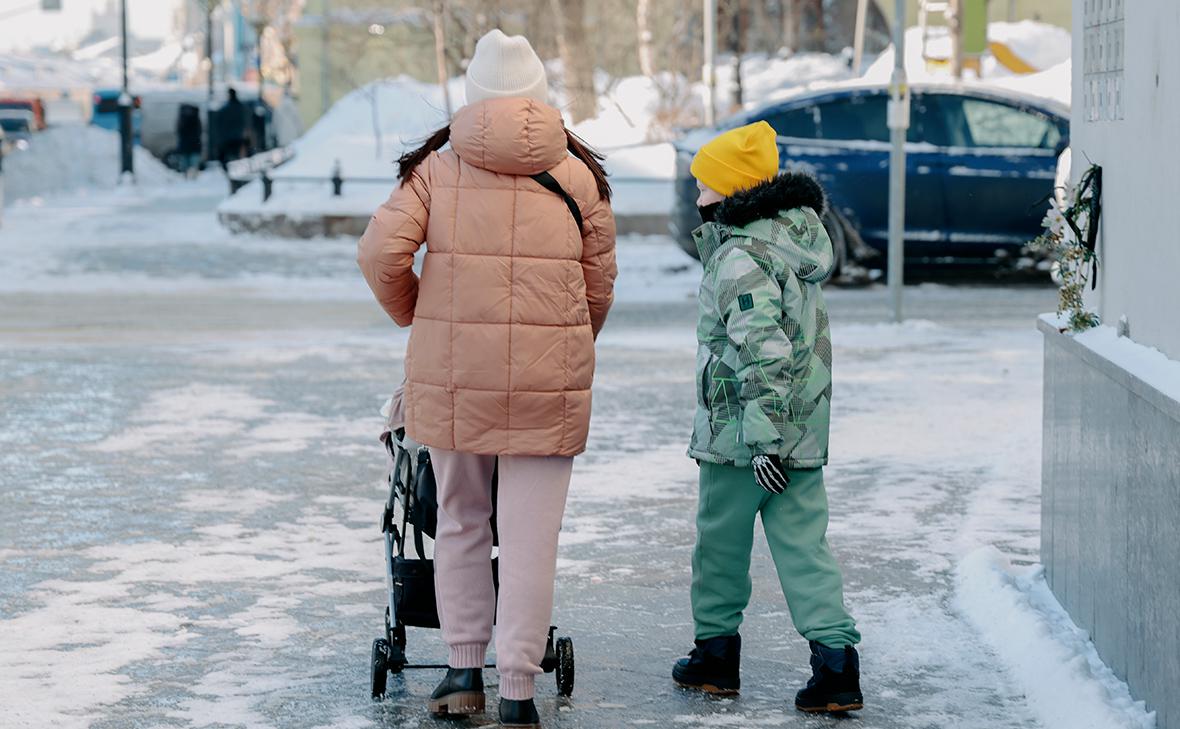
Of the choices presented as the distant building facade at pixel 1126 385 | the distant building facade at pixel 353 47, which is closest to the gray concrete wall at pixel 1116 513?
the distant building facade at pixel 1126 385

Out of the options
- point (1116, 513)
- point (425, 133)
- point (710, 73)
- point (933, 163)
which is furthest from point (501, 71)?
point (710, 73)

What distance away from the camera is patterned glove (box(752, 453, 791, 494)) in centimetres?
507

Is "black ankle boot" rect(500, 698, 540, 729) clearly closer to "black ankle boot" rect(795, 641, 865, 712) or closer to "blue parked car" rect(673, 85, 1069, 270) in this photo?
"black ankle boot" rect(795, 641, 865, 712)

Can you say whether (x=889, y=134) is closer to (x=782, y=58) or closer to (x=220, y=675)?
(x=220, y=675)

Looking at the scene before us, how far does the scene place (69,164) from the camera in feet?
132

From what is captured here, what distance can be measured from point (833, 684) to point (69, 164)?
37.0m

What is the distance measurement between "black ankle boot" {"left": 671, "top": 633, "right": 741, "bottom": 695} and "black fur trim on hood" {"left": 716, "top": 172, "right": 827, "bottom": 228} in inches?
43.4

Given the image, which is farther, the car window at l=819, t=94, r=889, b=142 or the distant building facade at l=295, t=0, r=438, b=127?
the distant building facade at l=295, t=0, r=438, b=127

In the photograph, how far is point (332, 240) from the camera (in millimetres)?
23672

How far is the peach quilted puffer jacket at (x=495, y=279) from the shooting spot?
197 inches

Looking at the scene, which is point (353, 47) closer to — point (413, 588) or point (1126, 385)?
point (413, 588)

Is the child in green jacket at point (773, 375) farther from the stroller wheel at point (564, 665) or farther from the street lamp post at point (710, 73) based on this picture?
the street lamp post at point (710, 73)

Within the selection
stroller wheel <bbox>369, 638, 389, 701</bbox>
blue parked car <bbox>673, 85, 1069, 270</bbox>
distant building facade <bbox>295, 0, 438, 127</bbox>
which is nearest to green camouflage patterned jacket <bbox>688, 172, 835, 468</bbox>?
stroller wheel <bbox>369, 638, 389, 701</bbox>

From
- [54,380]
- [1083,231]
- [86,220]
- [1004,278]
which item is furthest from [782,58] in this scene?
[1083,231]
